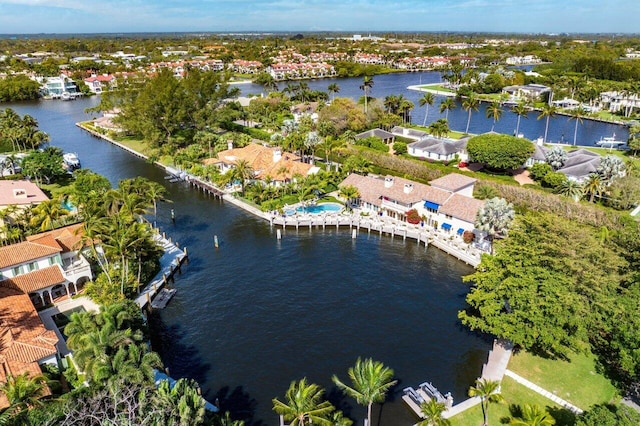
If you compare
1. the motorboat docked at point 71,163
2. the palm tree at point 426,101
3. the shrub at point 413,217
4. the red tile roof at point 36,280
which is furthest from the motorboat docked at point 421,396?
the palm tree at point 426,101

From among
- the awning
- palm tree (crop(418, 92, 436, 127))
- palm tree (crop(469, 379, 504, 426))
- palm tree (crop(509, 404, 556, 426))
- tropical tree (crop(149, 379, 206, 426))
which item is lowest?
palm tree (crop(469, 379, 504, 426))

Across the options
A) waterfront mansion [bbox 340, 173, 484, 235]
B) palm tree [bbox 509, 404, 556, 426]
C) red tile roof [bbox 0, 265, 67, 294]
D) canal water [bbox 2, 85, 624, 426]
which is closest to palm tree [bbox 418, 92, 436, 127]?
waterfront mansion [bbox 340, 173, 484, 235]

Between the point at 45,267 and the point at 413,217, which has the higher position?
the point at 45,267

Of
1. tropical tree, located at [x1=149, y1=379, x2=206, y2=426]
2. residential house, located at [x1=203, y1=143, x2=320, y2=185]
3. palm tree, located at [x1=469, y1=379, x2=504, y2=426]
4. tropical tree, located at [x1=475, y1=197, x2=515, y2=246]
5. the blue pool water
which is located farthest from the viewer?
residential house, located at [x1=203, y1=143, x2=320, y2=185]

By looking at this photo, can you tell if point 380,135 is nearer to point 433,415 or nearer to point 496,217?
point 496,217

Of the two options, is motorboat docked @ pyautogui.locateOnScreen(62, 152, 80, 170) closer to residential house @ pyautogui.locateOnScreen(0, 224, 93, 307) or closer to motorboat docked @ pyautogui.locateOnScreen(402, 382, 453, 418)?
residential house @ pyautogui.locateOnScreen(0, 224, 93, 307)

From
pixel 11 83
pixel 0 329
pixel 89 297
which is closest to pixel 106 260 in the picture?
pixel 89 297

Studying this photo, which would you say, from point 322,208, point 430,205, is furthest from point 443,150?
point 322,208
